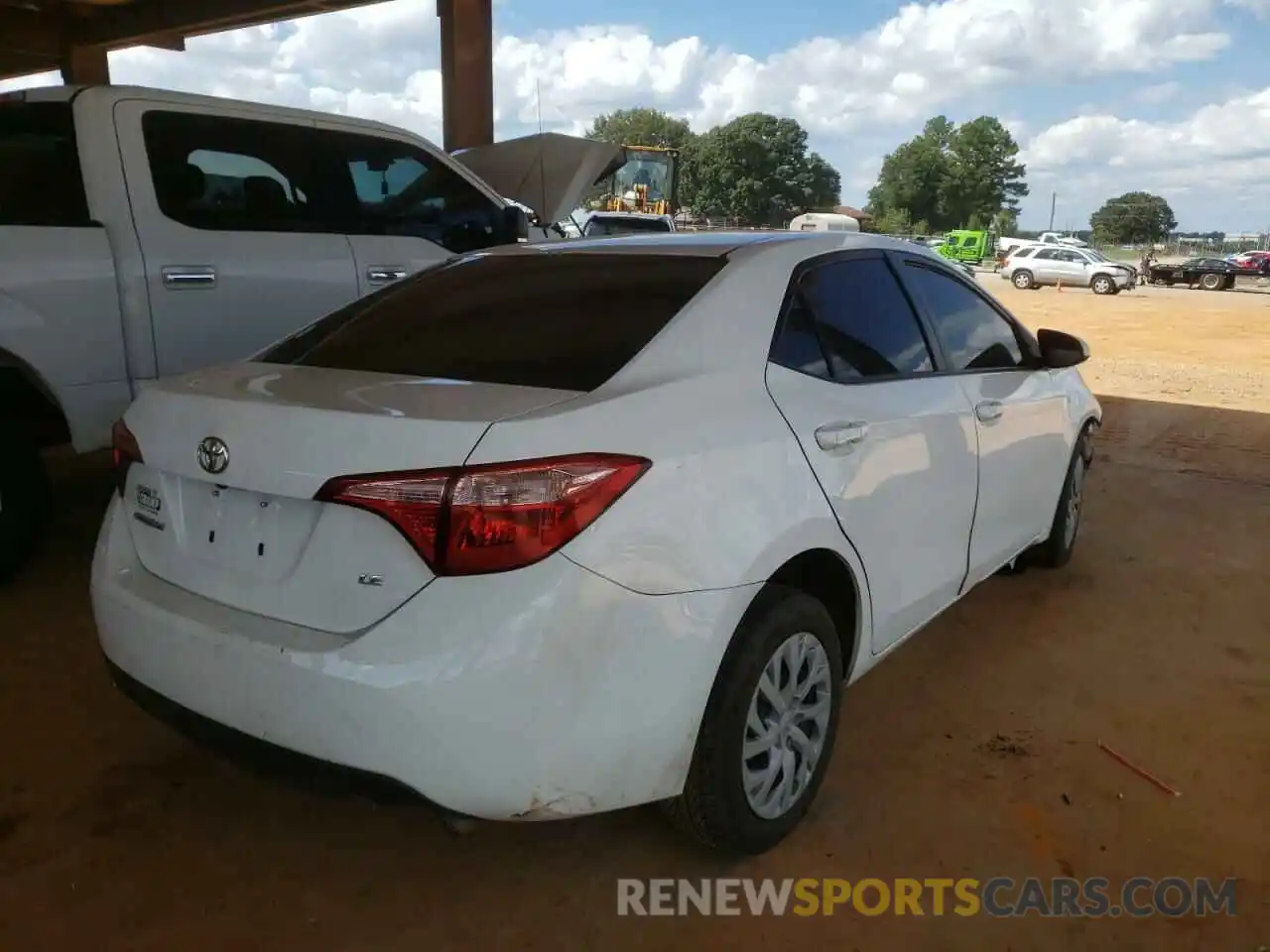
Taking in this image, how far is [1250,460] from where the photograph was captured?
24.6 ft

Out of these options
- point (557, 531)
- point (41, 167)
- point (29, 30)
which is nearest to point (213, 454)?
point (557, 531)

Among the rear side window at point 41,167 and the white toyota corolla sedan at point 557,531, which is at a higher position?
the rear side window at point 41,167

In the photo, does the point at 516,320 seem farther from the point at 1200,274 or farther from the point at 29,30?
the point at 1200,274

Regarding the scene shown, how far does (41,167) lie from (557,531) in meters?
3.49

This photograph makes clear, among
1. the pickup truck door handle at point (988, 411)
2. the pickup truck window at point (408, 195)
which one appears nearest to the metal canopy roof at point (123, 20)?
the pickup truck window at point (408, 195)

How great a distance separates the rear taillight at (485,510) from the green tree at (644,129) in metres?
96.5

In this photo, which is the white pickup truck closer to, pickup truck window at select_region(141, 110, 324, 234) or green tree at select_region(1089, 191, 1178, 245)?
pickup truck window at select_region(141, 110, 324, 234)

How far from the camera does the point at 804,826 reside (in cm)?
269

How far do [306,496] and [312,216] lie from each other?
3372 millimetres

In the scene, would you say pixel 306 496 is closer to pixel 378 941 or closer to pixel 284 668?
pixel 284 668

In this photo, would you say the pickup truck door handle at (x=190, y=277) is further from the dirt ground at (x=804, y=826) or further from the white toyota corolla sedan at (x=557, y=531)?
the white toyota corolla sedan at (x=557, y=531)

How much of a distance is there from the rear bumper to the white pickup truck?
2.36 meters

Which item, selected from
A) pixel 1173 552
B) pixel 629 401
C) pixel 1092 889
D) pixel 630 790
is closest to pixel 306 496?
pixel 629 401

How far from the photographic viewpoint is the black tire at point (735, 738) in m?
2.23
